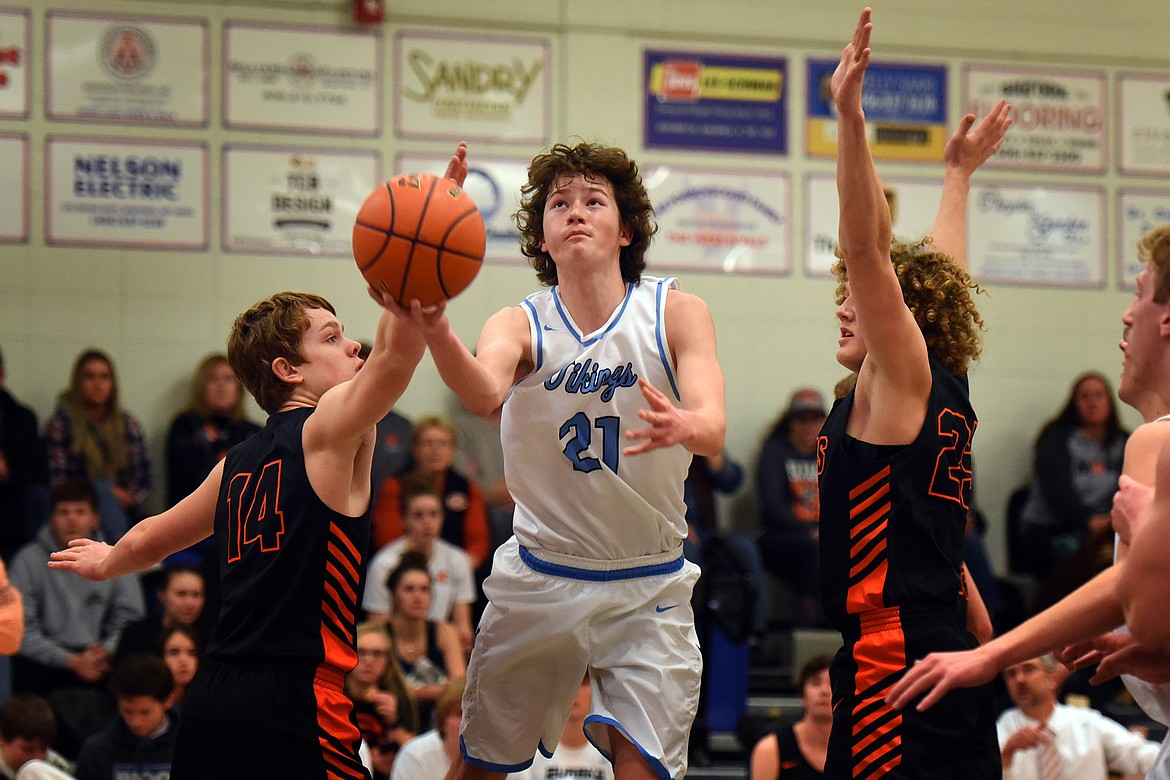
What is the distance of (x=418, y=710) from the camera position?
8250 millimetres

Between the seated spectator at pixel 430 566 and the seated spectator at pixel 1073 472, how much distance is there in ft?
15.8

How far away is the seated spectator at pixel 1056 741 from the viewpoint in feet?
24.2

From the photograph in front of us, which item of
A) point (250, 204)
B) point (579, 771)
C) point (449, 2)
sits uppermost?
point (449, 2)

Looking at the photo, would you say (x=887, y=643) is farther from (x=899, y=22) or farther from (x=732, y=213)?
(x=899, y=22)

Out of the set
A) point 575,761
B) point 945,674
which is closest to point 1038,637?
point 945,674

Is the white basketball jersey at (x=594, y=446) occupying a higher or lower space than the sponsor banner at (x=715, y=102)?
lower

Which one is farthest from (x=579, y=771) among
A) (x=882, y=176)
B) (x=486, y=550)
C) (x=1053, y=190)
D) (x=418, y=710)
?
(x=1053, y=190)

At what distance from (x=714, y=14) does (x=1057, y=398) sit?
454cm

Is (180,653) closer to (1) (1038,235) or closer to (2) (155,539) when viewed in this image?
(2) (155,539)

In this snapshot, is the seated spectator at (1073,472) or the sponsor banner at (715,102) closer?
the seated spectator at (1073,472)

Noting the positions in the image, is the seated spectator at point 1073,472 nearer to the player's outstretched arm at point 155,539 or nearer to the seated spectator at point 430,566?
the seated spectator at point 430,566

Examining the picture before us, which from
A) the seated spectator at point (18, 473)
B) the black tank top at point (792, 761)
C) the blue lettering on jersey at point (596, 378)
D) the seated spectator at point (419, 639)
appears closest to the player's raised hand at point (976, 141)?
the blue lettering on jersey at point (596, 378)

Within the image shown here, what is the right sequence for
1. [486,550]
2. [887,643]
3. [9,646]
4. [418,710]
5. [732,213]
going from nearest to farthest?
1. [887,643]
2. [9,646]
3. [418,710]
4. [486,550]
5. [732,213]

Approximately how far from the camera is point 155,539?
4.46 metres
